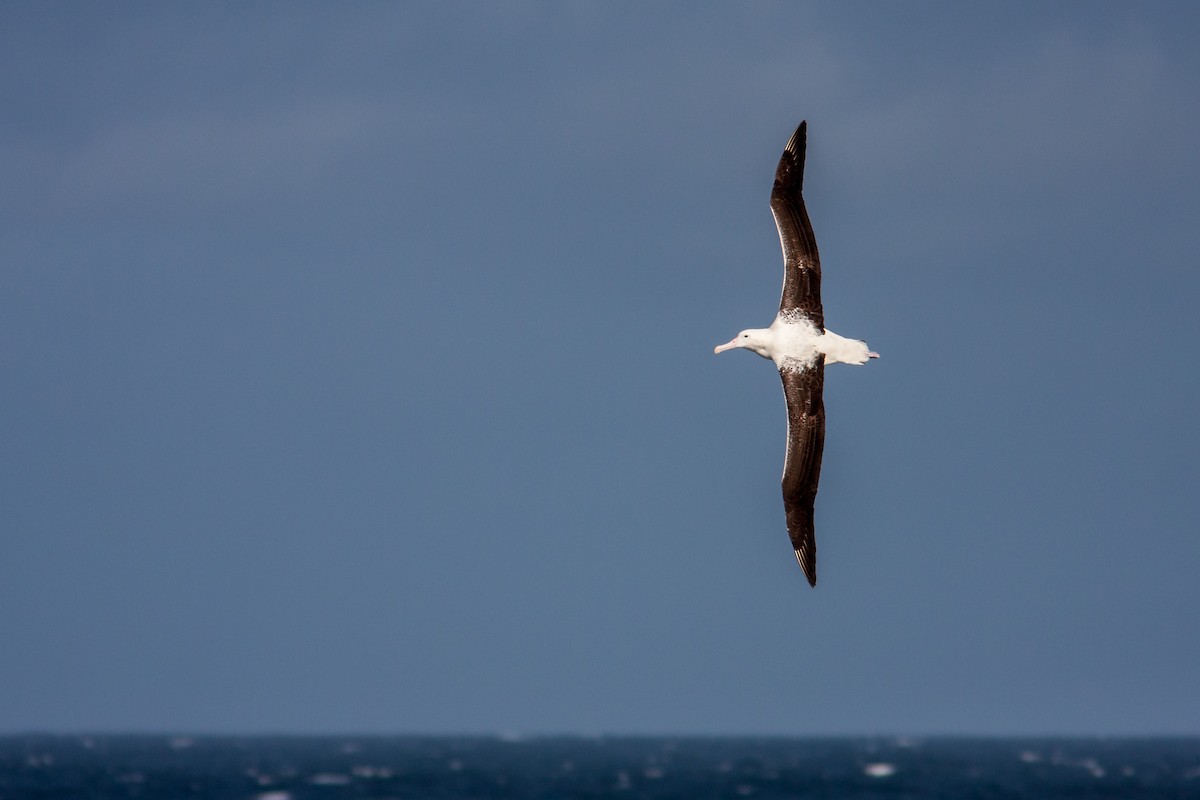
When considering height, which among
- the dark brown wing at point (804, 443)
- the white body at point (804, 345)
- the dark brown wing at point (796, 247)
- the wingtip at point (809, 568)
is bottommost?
the wingtip at point (809, 568)

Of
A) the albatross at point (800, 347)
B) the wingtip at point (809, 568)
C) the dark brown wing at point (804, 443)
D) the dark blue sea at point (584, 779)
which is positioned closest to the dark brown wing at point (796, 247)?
the albatross at point (800, 347)

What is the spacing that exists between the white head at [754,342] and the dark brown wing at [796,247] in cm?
56

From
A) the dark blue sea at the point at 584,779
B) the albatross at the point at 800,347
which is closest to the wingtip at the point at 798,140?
the albatross at the point at 800,347

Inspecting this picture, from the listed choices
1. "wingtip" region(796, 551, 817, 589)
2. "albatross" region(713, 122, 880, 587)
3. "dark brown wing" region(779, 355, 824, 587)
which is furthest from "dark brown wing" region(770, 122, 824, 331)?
"wingtip" region(796, 551, 817, 589)

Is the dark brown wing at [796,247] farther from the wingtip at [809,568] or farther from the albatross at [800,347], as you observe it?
the wingtip at [809,568]

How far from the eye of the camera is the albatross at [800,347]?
87.7 feet

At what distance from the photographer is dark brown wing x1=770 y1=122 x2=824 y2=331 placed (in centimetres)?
2670

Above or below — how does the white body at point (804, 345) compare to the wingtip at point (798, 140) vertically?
below

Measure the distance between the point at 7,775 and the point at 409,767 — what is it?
3803 centimetres

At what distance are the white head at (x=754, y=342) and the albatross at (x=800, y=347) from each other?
21 millimetres

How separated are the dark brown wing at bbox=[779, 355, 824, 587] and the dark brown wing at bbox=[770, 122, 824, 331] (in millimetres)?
851

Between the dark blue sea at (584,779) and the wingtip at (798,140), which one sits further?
the dark blue sea at (584,779)

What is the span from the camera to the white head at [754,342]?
27328 mm

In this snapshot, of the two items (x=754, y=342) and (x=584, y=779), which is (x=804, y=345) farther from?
(x=584, y=779)
